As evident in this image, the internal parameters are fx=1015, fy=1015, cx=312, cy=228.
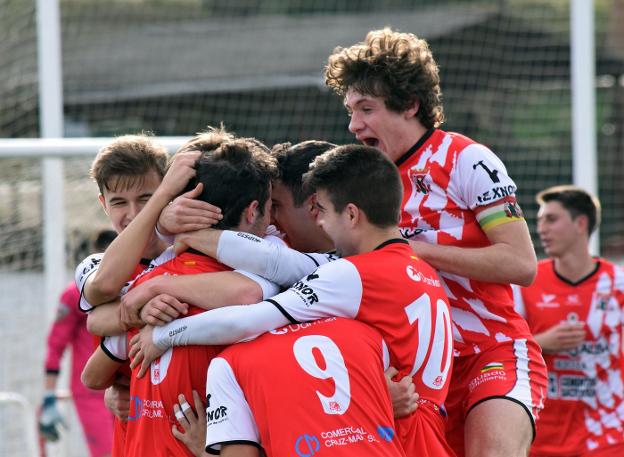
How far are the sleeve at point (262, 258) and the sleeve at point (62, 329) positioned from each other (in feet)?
13.9

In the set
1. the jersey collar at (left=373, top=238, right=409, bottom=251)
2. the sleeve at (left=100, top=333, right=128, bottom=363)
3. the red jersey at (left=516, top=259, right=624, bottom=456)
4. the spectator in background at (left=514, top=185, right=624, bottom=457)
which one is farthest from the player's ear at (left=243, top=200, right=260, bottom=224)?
the red jersey at (left=516, top=259, right=624, bottom=456)

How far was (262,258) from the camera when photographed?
9.83ft

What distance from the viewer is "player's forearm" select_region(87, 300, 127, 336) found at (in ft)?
10.5

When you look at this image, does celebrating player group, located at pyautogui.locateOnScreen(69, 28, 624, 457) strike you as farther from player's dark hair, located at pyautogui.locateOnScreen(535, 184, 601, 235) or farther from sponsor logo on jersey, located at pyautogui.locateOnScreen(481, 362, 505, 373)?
player's dark hair, located at pyautogui.locateOnScreen(535, 184, 601, 235)

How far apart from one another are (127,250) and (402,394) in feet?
3.13

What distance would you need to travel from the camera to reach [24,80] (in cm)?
1001

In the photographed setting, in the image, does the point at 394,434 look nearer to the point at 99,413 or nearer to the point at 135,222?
the point at 135,222

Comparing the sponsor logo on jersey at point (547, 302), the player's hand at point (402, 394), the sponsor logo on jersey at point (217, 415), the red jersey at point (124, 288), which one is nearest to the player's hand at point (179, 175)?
the red jersey at point (124, 288)

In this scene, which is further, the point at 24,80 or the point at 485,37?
the point at 485,37

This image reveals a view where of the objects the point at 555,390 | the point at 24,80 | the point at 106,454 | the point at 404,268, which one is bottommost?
the point at 106,454

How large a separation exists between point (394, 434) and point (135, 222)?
3.38ft

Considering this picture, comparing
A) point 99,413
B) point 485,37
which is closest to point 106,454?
point 99,413

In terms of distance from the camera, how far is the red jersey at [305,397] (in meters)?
2.78

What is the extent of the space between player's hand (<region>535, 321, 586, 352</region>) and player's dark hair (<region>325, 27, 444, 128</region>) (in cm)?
265
